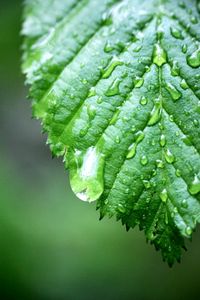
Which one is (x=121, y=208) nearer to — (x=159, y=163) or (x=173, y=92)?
(x=159, y=163)

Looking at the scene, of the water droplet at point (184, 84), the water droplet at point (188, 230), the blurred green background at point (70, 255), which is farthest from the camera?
the blurred green background at point (70, 255)

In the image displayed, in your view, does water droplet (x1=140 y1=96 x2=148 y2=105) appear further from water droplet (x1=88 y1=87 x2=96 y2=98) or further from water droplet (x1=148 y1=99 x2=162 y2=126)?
water droplet (x1=88 y1=87 x2=96 y2=98)

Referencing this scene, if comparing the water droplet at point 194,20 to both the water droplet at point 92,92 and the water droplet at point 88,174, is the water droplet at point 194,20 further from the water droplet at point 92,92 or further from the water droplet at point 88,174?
the water droplet at point 88,174

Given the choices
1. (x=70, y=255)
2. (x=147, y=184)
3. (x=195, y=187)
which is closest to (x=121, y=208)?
(x=147, y=184)

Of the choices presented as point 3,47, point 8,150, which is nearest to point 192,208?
point 3,47

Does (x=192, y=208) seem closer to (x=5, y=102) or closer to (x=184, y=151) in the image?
(x=184, y=151)

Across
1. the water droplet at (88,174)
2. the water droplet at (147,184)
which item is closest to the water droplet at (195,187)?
the water droplet at (147,184)

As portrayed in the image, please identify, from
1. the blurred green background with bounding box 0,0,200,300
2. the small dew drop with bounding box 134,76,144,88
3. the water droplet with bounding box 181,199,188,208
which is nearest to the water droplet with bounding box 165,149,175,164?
the water droplet with bounding box 181,199,188,208
